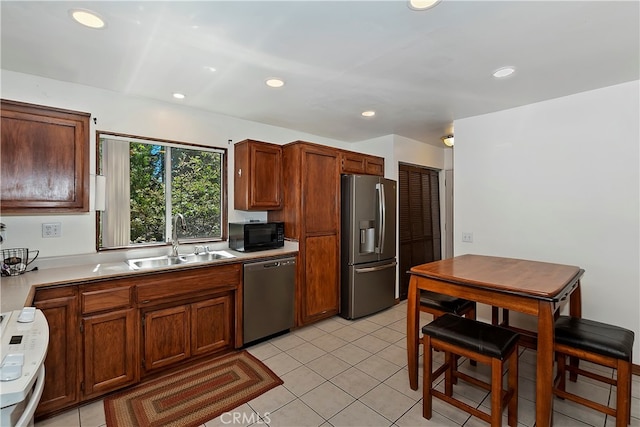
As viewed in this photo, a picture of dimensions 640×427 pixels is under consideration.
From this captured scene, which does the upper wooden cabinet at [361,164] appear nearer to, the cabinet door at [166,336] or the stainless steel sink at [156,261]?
the stainless steel sink at [156,261]

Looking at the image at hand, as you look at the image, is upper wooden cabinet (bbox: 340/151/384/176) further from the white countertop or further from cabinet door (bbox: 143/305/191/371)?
cabinet door (bbox: 143/305/191/371)

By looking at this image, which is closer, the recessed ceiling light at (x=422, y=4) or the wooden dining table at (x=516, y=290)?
the recessed ceiling light at (x=422, y=4)

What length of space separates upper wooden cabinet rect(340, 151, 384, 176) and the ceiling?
0.86 metres

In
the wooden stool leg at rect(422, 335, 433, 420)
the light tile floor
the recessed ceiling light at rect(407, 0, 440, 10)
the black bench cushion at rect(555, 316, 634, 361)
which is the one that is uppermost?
the recessed ceiling light at rect(407, 0, 440, 10)

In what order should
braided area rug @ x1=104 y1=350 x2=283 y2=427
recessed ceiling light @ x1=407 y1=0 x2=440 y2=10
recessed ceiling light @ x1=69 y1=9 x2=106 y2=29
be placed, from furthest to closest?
braided area rug @ x1=104 y1=350 x2=283 y2=427
recessed ceiling light @ x1=69 y1=9 x2=106 y2=29
recessed ceiling light @ x1=407 y1=0 x2=440 y2=10

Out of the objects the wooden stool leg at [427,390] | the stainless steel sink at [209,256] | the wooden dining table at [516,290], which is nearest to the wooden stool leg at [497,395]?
the wooden dining table at [516,290]

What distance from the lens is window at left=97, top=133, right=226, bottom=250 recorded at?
9.18 ft

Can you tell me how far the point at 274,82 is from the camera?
2516 millimetres

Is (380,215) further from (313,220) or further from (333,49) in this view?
(333,49)

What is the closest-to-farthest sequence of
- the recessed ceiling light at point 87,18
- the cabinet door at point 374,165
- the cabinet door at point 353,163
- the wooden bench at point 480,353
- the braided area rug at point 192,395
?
the recessed ceiling light at point 87,18
the wooden bench at point 480,353
the braided area rug at point 192,395
the cabinet door at point 353,163
the cabinet door at point 374,165

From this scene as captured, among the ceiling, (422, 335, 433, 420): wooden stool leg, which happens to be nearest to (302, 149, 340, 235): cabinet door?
the ceiling

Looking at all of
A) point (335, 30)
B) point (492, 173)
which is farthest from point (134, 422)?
point (492, 173)

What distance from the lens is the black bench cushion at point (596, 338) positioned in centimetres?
178

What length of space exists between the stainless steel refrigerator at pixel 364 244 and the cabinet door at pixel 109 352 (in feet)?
7.45
